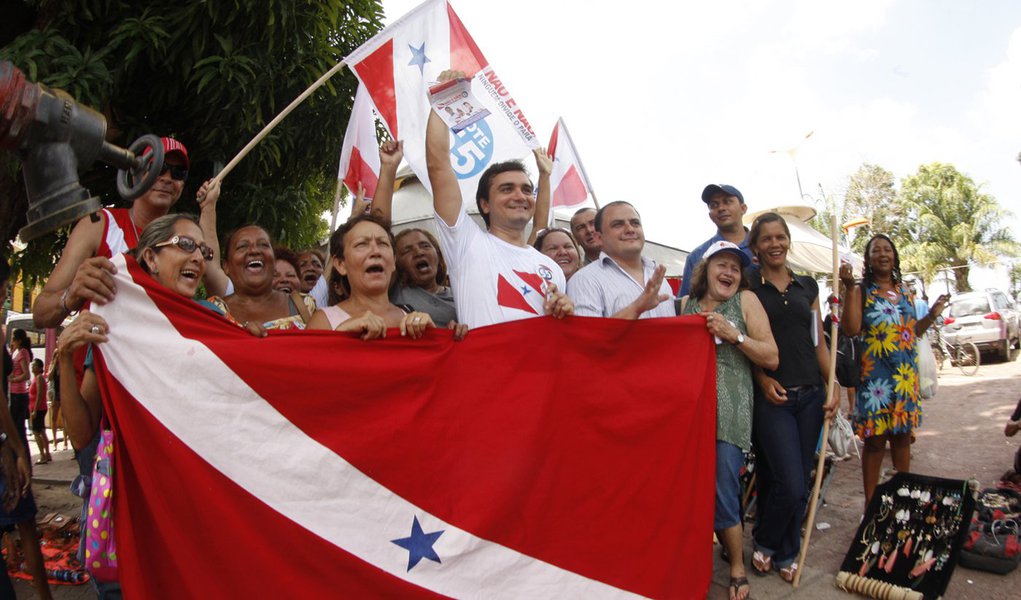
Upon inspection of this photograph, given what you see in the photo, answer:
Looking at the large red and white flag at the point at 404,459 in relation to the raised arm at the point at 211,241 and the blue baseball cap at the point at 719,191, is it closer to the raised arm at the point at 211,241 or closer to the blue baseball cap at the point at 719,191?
the raised arm at the point at 211,241

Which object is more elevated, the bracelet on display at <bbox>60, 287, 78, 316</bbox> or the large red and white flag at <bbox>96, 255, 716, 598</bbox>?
the bracelet on display at <bbox>60, 287, 78, 316</bbox>

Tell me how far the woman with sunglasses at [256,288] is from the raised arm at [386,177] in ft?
2.12

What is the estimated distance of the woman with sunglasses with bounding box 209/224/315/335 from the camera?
3404 mm

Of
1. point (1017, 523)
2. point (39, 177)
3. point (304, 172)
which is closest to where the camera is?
point (39, 177)

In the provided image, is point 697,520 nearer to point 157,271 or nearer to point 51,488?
point 157,271

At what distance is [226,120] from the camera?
17.5 ft

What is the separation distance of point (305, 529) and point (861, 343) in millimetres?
3832

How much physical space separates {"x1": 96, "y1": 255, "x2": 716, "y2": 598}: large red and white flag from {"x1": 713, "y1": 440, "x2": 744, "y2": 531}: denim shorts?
208 millimetres

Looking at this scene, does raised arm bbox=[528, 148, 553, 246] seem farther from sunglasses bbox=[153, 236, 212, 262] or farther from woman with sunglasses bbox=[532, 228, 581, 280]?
sunglasses bbox=[153, 236, 212, 262]

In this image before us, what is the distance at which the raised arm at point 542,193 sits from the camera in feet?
16.0

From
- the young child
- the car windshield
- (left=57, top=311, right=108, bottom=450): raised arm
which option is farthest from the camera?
the car windshield

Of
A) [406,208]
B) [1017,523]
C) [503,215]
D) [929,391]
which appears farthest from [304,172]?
[929,391]

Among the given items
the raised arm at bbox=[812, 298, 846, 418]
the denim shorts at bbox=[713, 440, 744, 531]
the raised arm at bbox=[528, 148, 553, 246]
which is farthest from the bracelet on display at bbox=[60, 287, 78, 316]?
the raised arm at bbox=[812, 298, 846, 418]

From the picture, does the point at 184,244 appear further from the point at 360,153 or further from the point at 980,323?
the point at 980,323
